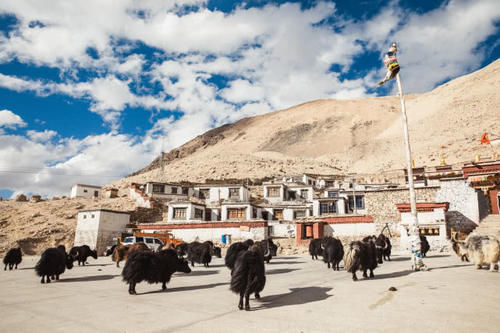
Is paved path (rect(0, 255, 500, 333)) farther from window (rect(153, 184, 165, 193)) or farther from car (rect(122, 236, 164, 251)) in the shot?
window (rect(153, 184, 165, 193))

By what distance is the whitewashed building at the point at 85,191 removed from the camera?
59450mm

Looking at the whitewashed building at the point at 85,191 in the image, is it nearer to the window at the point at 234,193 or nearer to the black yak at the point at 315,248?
the window at the point at 234,193

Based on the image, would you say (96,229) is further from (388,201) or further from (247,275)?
(247,275)

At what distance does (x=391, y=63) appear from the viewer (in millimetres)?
13820

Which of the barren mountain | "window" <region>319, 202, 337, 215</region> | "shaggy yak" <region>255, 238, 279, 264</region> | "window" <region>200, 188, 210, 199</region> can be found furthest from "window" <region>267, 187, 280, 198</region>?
the barren mountain

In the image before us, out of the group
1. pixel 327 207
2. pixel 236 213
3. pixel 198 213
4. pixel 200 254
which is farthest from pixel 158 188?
pixel 200 254

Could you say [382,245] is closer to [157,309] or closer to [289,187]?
[157,309]

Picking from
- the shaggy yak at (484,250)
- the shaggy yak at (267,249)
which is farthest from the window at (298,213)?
the shaggy yak at (484,250)

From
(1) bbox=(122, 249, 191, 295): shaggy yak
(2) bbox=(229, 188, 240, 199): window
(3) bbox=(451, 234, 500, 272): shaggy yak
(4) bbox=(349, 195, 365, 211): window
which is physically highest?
(2) bbox=(229, 188, 240, 199): window

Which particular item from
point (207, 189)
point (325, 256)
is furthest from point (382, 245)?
point (207, 189)

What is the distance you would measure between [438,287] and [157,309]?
275 inches

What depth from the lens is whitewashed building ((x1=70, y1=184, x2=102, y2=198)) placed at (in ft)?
195

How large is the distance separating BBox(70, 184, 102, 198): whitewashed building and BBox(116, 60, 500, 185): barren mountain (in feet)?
77.9

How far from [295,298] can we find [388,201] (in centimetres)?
2295
